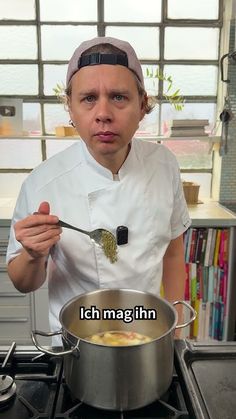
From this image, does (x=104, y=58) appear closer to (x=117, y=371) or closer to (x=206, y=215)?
(x=117, y=371)

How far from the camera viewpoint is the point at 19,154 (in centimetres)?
258

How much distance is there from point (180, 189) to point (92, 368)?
662 millimetres

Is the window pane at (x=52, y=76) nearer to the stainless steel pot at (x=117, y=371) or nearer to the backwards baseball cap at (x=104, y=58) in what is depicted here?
the backwards baseball cap at (x=104, y=58)

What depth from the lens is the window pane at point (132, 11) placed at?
2402 mm

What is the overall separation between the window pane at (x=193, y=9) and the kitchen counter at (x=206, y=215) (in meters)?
1.23

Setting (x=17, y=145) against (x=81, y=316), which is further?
(x=17, y=145)

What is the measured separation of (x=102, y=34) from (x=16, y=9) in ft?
1.86

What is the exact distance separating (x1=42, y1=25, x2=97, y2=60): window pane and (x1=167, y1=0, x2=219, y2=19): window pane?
1.72 feet

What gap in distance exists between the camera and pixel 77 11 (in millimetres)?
2402

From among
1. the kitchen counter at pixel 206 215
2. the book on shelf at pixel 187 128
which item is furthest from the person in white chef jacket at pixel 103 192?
the book on shelf at pixel 187 128

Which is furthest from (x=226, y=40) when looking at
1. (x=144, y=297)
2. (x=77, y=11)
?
(x=144, y=297)

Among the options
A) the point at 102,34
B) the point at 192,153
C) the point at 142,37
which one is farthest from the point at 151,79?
the point at 192,153

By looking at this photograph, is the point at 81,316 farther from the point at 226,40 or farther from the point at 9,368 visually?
the point at 226,40

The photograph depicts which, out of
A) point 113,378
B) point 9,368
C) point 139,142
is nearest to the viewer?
point 113,378
